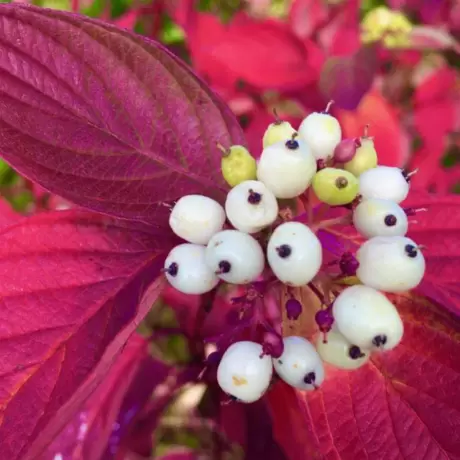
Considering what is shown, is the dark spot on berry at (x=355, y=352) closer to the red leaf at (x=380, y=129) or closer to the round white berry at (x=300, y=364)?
the round white berry at (x=300, y=364)

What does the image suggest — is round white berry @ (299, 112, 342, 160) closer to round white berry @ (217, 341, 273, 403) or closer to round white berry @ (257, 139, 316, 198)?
round white berry @ (257, 139, 316, 198)

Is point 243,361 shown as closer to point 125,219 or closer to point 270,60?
point 125,219

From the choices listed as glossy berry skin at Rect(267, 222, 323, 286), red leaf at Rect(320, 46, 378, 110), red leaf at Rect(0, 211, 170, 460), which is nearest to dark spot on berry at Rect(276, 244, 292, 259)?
glossy berry skin at Rect(267, 222, 323, 286)

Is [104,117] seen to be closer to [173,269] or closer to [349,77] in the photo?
[173,269]

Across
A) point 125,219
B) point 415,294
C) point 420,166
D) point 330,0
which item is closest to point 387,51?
point 420,166

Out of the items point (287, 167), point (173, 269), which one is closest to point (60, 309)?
point (173, 269)

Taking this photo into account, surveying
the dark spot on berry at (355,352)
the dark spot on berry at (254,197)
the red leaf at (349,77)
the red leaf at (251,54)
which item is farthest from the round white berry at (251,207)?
the red leaf at (251,54)
